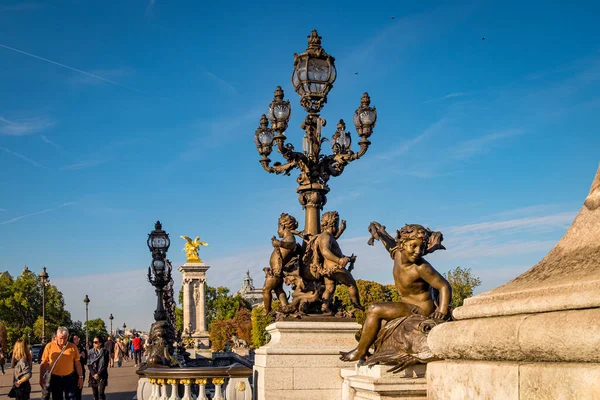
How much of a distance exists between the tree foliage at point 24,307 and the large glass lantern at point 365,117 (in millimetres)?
84204

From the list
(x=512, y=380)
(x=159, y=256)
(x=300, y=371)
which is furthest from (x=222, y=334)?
(x=512, y=380)

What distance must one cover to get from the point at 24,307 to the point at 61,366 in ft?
293

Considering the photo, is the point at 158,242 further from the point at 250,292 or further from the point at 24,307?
the point at 250,292

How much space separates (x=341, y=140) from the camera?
45.3 feet

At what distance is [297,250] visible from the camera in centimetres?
1139

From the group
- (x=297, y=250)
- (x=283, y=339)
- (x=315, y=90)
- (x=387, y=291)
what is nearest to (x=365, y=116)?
(x=315, y=90)

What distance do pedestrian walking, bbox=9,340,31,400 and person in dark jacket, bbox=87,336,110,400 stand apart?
266cm

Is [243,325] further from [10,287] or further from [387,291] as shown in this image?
[387,291]

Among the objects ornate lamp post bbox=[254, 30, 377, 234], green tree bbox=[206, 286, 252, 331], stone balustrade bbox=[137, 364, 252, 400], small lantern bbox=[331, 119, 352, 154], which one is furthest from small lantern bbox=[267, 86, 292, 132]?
green tree bbox=[206, 286, 252, 331]

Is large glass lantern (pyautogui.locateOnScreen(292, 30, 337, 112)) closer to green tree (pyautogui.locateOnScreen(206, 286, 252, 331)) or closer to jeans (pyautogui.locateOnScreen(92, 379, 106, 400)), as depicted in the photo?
jeans (pyautogui.locateOnScreen(92, 379, 106, 400))

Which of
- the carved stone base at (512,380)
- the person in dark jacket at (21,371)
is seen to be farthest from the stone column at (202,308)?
the carved stone base at (512,380)

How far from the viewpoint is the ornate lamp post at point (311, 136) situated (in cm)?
1218

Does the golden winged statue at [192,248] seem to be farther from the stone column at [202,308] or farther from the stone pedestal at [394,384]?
the stone pedestal at [394,384]

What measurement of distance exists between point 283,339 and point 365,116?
184 inches
